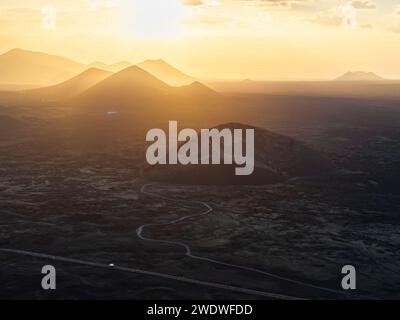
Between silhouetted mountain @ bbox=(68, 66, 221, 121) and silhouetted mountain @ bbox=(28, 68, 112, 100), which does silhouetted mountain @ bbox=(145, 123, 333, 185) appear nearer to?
silhouetted mountain @ bbox=(68, 66, 221, 121)

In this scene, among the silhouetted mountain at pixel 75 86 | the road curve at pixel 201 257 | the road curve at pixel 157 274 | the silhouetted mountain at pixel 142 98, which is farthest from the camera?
the silhouetted mountain at pixel 75 86

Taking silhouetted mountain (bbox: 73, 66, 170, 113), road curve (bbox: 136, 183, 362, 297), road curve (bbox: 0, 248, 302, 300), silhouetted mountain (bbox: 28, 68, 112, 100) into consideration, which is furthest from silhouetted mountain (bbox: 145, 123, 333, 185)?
silhouetted mountain (bbox: 28, 68, 112, 100)

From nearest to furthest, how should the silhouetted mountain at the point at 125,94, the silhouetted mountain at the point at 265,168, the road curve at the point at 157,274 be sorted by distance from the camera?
the road curve at the point at 157,274 → the silhouetted mountain at the point at 265,168 → the silhouetted mountain at the point at 125,94

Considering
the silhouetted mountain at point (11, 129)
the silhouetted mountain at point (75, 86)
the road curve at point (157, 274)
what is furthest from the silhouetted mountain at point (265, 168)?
the silhouetted mountain at point (75, 86)

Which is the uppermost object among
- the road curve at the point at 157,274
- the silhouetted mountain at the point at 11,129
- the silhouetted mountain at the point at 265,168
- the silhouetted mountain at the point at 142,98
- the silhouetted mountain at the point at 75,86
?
the silhouetted mountain at the point at 75,86

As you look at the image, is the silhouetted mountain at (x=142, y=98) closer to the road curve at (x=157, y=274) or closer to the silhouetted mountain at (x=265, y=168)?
the silhouetted mountain at (x=265, y=168)

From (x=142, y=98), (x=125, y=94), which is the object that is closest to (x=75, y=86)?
(x=125, y=94)

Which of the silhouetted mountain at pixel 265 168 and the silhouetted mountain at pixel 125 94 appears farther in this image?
the silhouetted mountain at pixel 125 94

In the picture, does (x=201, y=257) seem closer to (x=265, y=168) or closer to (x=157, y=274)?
(x=157, y=274)
